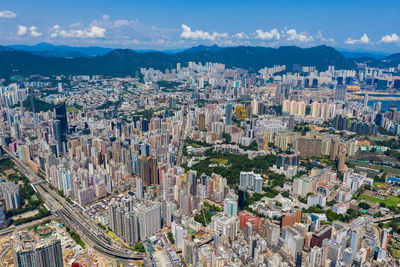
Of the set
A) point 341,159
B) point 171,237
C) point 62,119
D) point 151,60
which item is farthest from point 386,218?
point 151,60

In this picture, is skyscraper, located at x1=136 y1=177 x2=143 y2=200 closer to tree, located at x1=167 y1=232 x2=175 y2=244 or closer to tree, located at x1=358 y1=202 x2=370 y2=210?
tree, located at x1=167 y1=232 x2=175 y2=244

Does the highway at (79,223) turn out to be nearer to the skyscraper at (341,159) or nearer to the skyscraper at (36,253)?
the skyscraper at (36,253)

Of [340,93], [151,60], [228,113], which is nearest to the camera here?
[228,113]

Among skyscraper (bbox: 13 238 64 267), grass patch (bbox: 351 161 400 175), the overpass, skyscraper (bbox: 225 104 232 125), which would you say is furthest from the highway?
grass patch (bbox: 351 161 400 175)

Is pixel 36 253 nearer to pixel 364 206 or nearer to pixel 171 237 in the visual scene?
pixel 171 237

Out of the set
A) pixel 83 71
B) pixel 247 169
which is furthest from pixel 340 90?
pixel 83 71

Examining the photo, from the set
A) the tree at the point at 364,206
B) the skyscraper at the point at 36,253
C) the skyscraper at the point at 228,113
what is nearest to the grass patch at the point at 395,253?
the tree at the point at 364,206

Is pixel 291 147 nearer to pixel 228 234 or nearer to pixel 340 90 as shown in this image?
pixel 228 234
